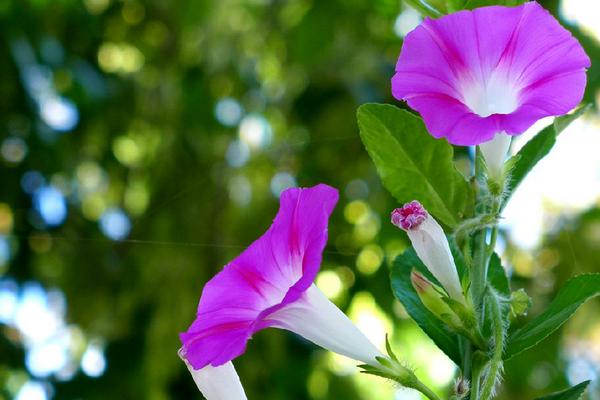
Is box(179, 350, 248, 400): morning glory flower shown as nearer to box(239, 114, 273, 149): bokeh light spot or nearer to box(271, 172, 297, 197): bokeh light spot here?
box(271, 172, 297, 197): bokeh light spot

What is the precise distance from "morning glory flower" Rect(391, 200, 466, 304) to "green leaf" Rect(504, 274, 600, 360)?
43 millimetres

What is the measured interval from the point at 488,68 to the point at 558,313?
140mm

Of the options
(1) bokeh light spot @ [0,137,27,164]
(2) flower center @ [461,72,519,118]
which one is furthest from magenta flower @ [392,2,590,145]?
(1) bokeh light spot @ [0,137,27,164]

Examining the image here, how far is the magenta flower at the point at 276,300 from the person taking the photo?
47 cm

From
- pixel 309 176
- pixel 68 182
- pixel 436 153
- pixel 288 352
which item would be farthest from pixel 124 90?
pixel 436 153

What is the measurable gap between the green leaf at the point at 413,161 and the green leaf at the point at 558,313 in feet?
0.25

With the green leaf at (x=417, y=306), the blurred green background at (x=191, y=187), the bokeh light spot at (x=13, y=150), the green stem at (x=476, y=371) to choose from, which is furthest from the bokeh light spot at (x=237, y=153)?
the green stem at (x=476, y=371)

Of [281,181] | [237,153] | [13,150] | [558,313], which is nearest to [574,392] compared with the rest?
[558,313]

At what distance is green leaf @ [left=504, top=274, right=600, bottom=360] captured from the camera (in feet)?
1.63

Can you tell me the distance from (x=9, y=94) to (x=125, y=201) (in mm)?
348

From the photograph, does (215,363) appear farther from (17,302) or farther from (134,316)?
(17,302)

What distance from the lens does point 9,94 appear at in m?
2.04

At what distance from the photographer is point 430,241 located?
1.59ft

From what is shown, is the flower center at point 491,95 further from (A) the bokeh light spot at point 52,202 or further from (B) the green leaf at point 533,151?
(A) the bokeh light spot at point 52,202
